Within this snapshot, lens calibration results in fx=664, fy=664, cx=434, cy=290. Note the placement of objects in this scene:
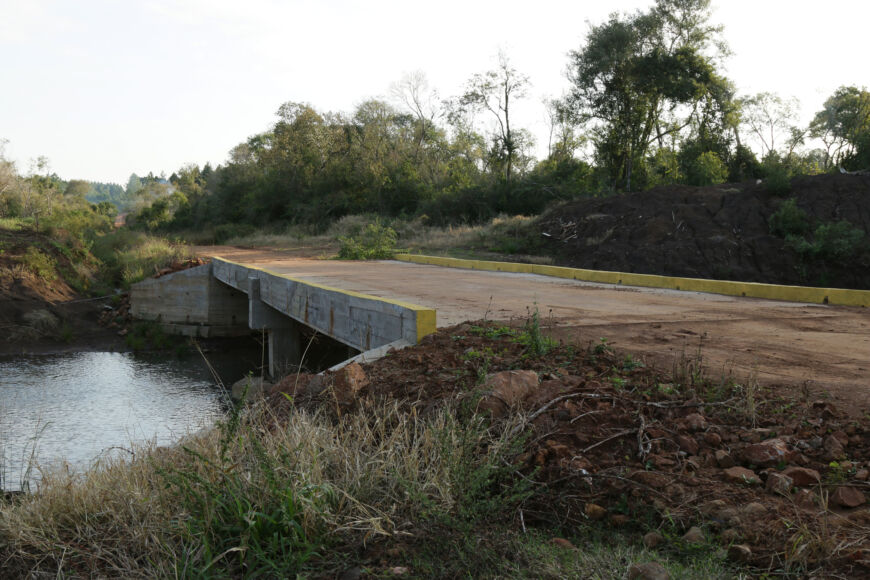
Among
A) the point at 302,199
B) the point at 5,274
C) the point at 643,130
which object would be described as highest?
the point at 643,130

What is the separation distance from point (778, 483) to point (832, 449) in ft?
1.71

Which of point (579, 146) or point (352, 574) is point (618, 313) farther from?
point (579, 146)

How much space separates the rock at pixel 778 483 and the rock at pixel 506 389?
1.52m

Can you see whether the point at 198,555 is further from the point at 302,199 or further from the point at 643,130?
the point at 302,199

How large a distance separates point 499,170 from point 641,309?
3571 centimetres

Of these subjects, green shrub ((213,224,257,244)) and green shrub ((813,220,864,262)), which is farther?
green shrub ((213,224,257,244))

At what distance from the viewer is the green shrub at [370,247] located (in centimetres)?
2322

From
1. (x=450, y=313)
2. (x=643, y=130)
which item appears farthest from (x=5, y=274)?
(x=643, y=130)

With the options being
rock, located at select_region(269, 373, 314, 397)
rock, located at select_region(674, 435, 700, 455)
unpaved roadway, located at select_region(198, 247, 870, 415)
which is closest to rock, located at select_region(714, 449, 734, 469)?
rock, located at select_region(674, 435, 700, 455)

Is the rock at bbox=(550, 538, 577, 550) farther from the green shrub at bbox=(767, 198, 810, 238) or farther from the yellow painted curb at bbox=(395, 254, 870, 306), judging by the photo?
the green shrub at bbox=(767, 198, 810, 238)

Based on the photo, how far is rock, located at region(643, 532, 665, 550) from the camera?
280 cm

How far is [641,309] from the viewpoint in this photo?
Answer: 28.7 feet

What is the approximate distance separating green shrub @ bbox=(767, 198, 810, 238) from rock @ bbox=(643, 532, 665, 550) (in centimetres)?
2042

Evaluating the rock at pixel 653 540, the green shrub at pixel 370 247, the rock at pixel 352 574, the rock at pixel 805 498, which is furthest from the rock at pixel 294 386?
the green shrub at pixel 370 247
